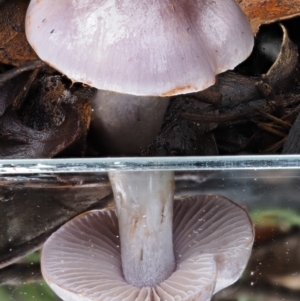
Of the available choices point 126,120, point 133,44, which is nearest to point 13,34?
point 126,120

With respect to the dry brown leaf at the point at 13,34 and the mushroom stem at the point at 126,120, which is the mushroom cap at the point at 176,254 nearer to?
the mushroom stem at the point at 126,120

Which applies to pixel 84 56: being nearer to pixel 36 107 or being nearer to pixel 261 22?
pixel 36 107

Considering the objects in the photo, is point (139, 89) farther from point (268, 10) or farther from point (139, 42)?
point (268, 10)

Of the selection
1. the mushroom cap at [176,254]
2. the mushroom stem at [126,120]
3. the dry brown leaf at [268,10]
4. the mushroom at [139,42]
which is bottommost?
the mushroom cap at [176,254]

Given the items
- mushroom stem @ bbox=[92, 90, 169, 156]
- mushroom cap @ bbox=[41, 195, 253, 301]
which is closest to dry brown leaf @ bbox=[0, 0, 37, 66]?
mushroom stem @ bbox=[92, 90, 169, 156]

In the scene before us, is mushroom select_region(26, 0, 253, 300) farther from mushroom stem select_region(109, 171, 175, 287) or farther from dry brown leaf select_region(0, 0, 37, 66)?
dry brown leaf select_region(0, 0, 37, 66)

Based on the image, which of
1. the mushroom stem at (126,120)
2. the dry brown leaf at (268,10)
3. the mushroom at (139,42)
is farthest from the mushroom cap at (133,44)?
the dry brown leaf at (268,10)
